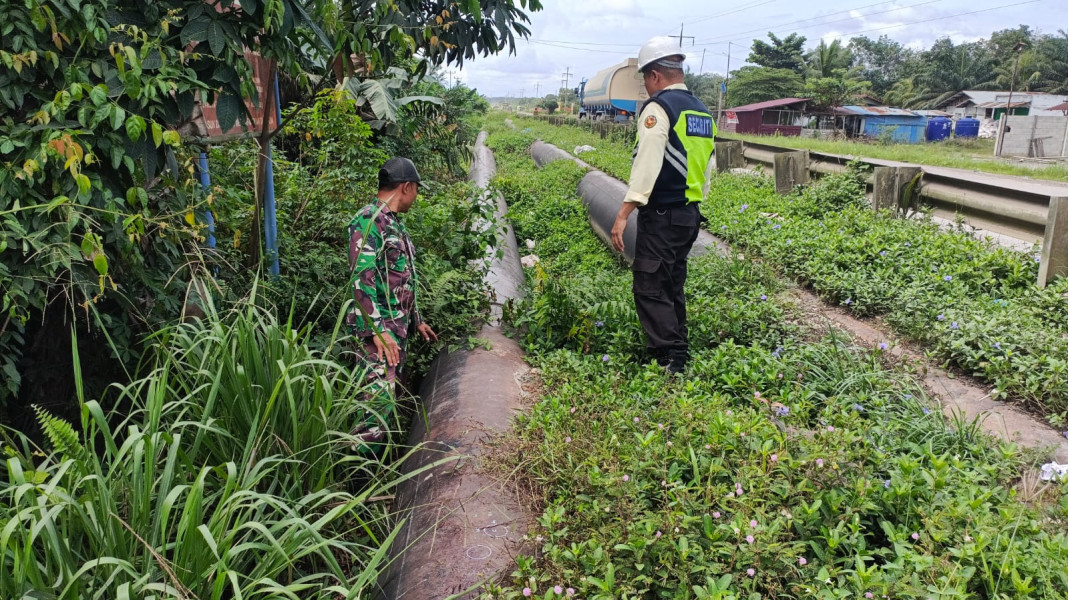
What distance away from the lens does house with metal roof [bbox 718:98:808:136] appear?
146ft

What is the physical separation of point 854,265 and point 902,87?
206 feet

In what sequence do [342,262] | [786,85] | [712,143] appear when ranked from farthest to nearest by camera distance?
[786,85], [342,262], [712,143]

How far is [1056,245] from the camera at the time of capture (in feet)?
14.3

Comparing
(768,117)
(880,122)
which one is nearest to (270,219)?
(880,122)

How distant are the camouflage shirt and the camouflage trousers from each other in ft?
0.25

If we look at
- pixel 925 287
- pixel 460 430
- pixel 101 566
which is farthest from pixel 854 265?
pixel 101 566

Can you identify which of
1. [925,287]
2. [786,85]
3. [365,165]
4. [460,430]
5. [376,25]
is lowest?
[460,430]

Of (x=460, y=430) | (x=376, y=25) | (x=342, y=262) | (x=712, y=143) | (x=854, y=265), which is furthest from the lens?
(x=854, y=265)

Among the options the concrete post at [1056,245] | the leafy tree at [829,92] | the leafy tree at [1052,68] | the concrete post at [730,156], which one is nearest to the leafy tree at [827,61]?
the leafy tree at [829,92]

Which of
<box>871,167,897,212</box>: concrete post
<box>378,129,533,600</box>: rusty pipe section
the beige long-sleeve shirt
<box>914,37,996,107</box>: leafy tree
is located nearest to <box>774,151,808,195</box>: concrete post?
<box>871,167,897,212</box>: concrete post

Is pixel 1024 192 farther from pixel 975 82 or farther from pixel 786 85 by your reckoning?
pixel 975 82

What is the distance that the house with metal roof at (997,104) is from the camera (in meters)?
43.7

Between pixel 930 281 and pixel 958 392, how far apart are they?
1430mm

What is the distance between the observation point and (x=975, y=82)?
60.8m
